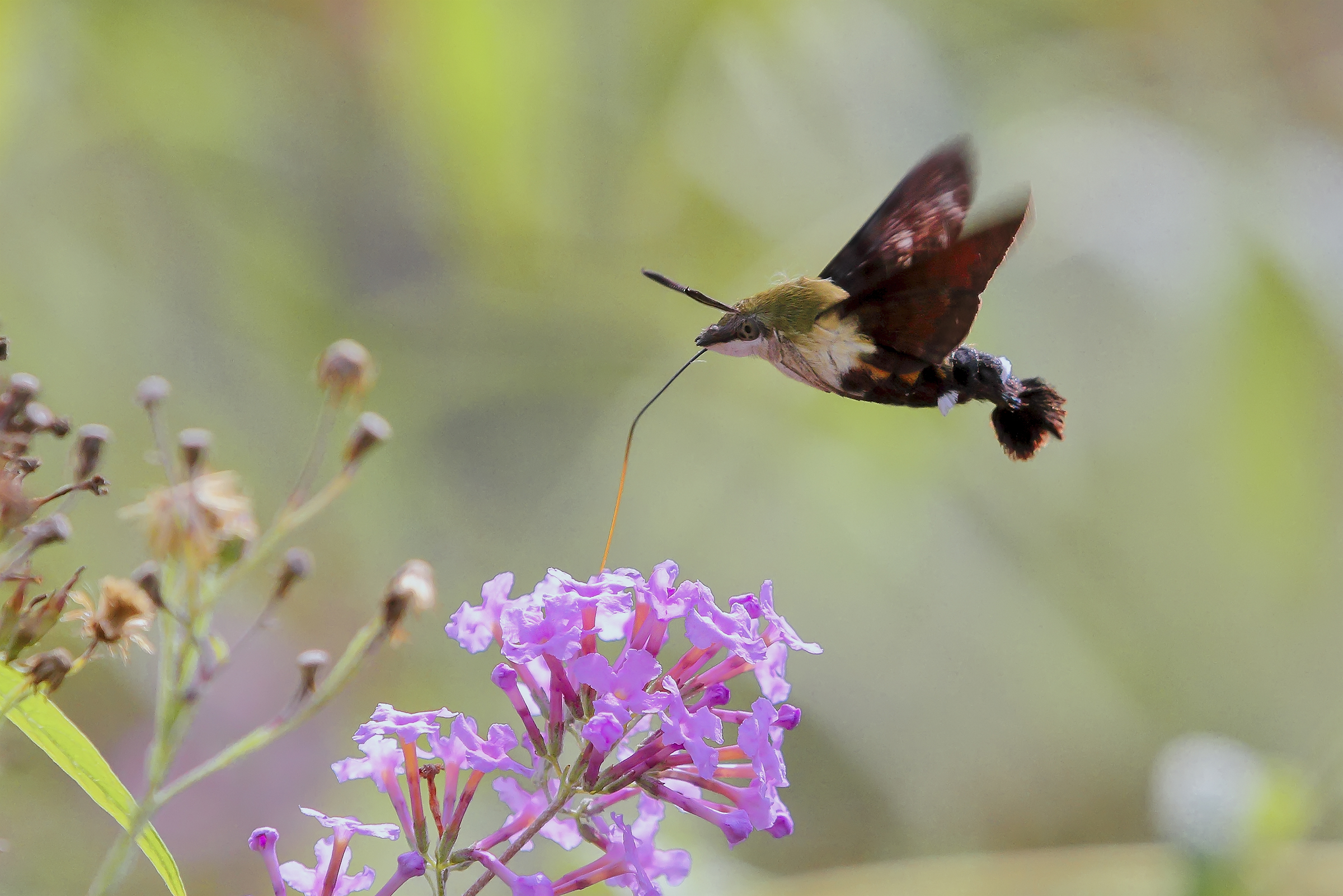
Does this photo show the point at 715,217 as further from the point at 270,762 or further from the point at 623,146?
the point at 270,762

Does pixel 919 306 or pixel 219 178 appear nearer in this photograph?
pixel 919 306

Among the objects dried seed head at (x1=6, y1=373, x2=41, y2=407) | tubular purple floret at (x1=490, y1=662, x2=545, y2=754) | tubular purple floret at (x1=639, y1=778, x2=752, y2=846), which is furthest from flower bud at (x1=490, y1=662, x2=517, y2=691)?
dried seed head at (x1=6, y1=373, x2=41, y2=407)

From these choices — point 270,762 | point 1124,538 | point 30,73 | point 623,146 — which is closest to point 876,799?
point 1124,538

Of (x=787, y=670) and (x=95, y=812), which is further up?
(x=787, y=670)

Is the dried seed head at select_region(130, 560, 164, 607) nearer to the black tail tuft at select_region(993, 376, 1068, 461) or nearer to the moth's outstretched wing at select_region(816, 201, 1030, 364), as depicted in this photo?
the moth's outstretched wing at select_region(816, 201, 1030, 364)

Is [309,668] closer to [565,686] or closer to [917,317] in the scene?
[565,686]

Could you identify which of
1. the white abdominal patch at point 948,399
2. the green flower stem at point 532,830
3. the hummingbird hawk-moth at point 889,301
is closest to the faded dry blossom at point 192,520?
the green flower stem at point 532,830
